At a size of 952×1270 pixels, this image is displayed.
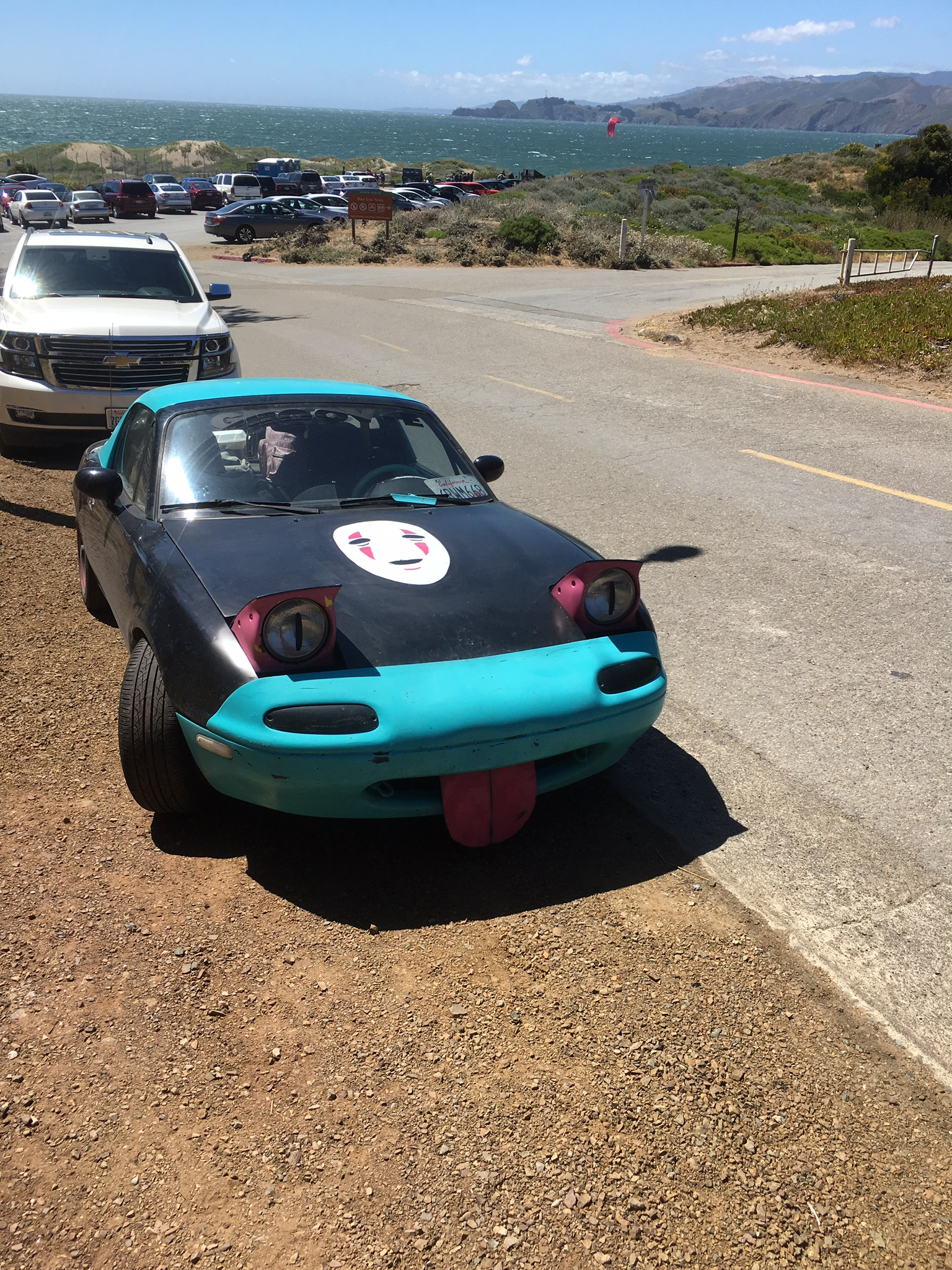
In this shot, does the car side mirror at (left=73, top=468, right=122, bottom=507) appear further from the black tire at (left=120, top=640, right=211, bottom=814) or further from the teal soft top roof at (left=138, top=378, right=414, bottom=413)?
the black tire at (left=120, top=640, right=211, bottom=814)

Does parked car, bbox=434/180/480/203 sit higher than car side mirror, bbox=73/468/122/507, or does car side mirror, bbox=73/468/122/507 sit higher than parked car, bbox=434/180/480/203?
car side mirror, bbox=73/468/122/507

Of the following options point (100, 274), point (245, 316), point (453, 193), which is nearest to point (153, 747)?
point (100, 274)

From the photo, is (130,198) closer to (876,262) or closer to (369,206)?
(369,206)

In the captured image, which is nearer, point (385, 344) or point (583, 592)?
point (583, 592)

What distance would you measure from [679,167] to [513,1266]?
250 feet

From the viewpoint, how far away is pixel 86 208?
47.7 m

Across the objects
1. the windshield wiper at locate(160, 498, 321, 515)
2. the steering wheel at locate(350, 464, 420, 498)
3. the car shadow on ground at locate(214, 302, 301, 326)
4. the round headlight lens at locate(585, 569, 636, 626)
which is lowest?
the car shadow on ground at locate(214, 302, 301, 326)

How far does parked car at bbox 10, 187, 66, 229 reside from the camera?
46406 millimetres

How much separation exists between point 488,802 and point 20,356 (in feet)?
24.6

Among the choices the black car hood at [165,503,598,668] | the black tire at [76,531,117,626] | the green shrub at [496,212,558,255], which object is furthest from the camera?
the green shrub at [496,212,558,255]

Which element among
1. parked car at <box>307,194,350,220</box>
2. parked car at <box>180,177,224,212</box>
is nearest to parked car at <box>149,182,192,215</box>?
parked car at <box>180,177,224,212</box>

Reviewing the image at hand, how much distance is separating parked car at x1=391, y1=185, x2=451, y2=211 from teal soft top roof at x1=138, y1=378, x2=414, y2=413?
159 feet

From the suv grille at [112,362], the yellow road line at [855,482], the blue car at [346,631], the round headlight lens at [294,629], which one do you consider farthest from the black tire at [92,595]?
the yellow road line at [855,482]

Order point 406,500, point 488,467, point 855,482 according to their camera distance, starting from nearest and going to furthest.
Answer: point 406,500
point 488,467
point 855,482
